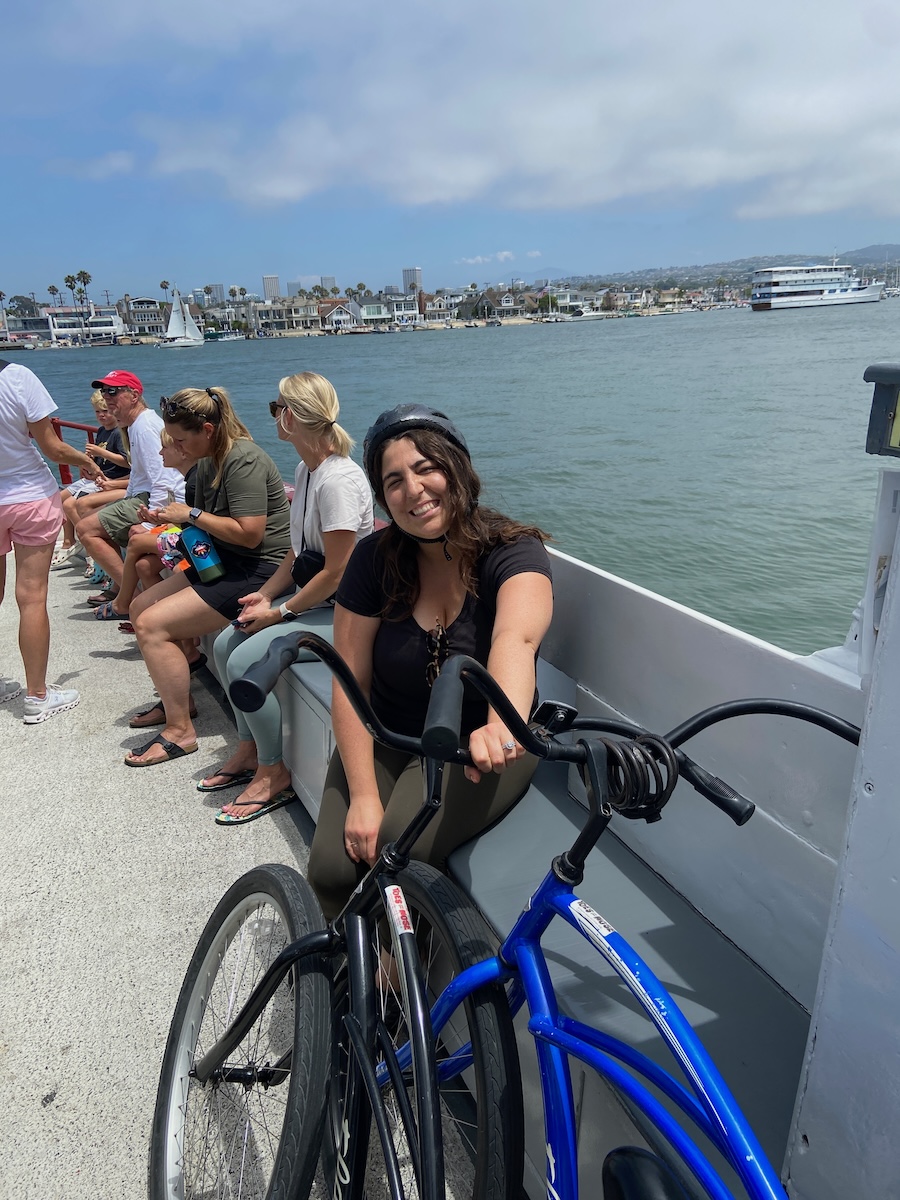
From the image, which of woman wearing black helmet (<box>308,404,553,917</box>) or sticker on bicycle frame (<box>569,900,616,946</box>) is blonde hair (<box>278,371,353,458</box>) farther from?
sticker on bicycle frame (<box>569,900,616,946</box>)

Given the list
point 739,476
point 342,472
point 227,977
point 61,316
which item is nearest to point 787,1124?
point 227,977

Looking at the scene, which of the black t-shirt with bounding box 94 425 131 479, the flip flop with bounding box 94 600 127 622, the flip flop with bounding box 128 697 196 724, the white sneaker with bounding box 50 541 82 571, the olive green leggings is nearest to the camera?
the olive green leggings

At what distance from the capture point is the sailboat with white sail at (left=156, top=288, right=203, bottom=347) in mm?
87719

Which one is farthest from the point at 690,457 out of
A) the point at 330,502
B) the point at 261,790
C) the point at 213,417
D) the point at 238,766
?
the point at 261,790

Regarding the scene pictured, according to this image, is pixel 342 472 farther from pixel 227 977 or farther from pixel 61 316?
pixel 61 316

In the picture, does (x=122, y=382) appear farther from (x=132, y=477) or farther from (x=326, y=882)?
(x=326, y=882)

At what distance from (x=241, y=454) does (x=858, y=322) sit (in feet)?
199

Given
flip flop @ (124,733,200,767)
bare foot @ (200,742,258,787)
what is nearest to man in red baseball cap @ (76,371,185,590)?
flip flop @ (124,733,200,767)

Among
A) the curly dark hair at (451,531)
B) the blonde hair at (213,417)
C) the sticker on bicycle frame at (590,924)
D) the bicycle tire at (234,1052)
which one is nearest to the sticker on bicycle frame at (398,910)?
the bicycle tire at (234,1052)

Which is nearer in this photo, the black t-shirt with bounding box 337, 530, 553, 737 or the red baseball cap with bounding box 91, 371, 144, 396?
the black t-shirt with bounding box 337, 530, 553, 737

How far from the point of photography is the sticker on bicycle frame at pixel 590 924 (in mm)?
1053

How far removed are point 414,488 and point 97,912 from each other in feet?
5.63

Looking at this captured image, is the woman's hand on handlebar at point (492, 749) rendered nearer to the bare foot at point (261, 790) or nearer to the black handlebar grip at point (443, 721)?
the black handlebar grip at point (443, 721)

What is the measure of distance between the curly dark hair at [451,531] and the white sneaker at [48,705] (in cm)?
256
